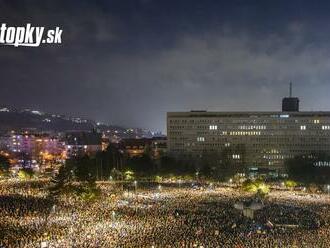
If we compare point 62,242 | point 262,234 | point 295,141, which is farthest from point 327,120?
point 62,242

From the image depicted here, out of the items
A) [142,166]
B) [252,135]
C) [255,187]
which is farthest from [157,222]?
[252,135]

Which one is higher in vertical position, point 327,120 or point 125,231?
point 327,120

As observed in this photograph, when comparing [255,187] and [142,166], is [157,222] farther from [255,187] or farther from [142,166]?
[142,166]

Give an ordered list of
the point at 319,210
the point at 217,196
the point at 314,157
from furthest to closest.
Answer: the point at 314,157 → the point at 217,196 → the point at 319,210

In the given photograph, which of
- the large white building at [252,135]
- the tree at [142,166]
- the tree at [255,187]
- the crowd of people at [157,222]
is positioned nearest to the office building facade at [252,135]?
the large white building at [252,135]

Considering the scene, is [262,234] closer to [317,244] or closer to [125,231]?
[317,244]

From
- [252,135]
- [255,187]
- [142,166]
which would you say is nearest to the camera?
[255,187]
